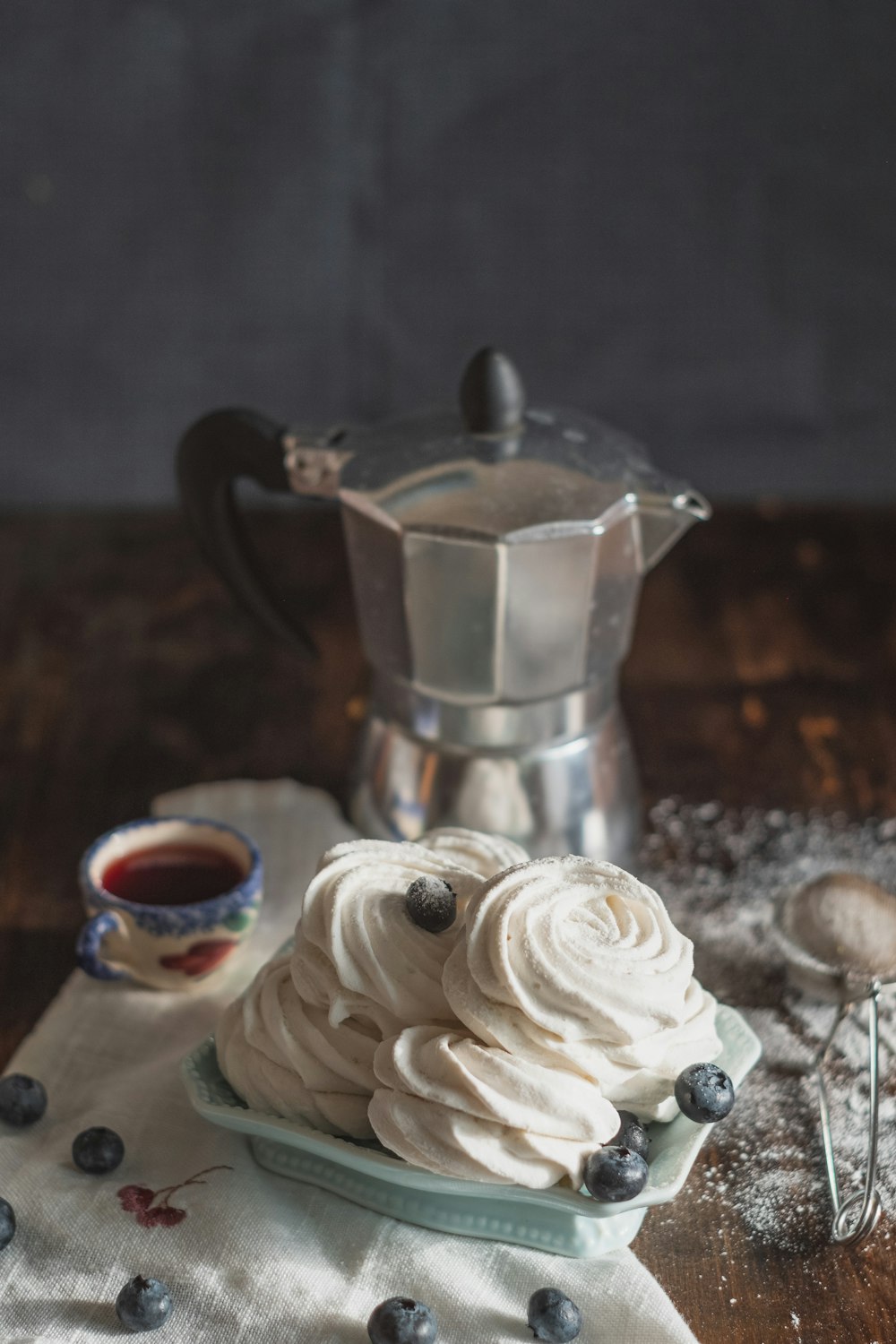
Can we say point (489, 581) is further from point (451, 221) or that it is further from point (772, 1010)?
point (451, 221)

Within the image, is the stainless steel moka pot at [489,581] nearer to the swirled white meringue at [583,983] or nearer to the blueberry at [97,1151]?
the swirled white meringue at [583,983]

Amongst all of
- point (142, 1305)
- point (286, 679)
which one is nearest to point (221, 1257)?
point (142, 1305)

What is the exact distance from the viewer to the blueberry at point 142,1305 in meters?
0.73

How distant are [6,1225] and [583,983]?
0.34 m

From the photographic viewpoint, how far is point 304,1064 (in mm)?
791

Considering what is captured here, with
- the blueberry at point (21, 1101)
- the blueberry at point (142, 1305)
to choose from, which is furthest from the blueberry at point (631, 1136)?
the blueberry at point (21, 1101)

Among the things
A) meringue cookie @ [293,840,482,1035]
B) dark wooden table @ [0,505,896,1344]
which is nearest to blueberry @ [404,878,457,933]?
meringue cookie @ [293,840,482,1035]

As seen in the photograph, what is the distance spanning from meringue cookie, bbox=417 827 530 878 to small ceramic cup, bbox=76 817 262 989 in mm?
151

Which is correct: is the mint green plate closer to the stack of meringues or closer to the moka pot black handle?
the stack of meringues

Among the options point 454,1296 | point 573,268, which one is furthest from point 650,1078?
point 573,268

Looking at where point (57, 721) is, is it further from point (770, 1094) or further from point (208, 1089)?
point (770, 1094)

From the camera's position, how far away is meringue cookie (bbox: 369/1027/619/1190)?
0.73 meters

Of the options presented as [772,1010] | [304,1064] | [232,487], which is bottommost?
[772,1010]

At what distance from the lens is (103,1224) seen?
0.80 m
